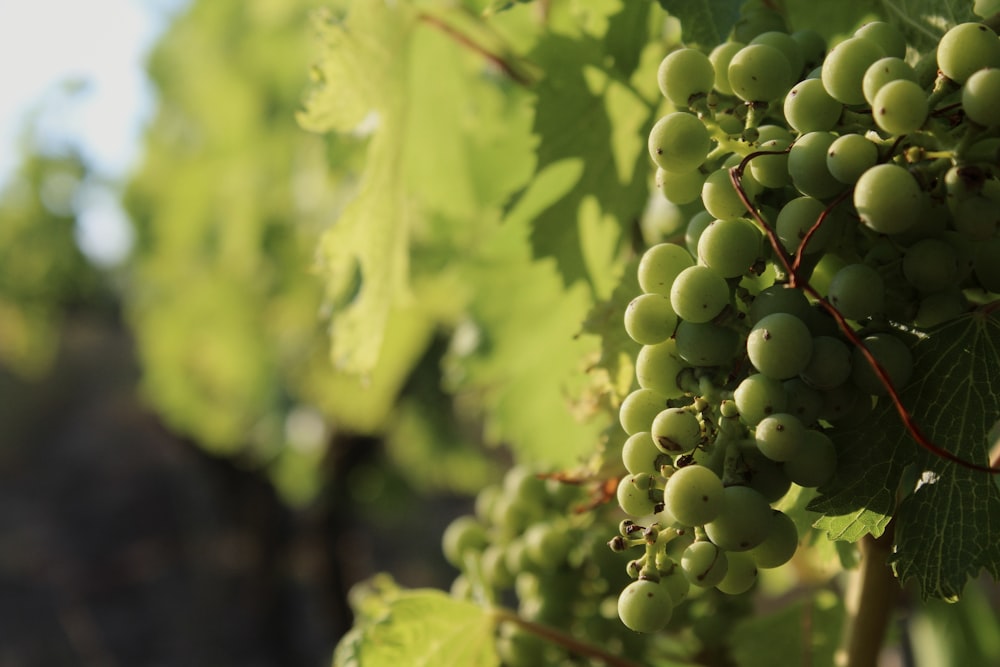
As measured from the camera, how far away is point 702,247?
1.40ft

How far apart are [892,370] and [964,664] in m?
0.78

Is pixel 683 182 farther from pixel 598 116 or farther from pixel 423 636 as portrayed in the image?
pixel 423 636

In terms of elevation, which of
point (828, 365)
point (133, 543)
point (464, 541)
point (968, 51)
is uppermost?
point (968, 51)

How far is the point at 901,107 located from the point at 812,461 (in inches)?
5.9

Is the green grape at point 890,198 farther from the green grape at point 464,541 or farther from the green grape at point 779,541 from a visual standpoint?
the green grape at point 464,541

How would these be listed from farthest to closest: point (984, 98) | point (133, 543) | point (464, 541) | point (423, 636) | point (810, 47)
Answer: point (133, 543)
point (464, 541)
point (423, 636)
point (810, 47)
point (984, 98)

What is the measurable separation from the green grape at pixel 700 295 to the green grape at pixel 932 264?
3.0 inches

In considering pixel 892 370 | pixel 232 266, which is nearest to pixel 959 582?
pixel 892 370

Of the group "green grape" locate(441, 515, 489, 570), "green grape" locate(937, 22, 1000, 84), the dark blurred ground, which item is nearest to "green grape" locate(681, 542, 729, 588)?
"green grape" locate(937, 22, 1000, 84)

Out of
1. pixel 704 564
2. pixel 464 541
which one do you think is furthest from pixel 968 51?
pixel 464 541

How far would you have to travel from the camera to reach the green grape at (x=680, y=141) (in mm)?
439

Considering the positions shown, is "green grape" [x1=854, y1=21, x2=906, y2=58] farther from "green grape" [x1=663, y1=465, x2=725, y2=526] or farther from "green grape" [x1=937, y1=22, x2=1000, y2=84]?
"green grape" [x1=663, y1=465, x2=725, y2=526]

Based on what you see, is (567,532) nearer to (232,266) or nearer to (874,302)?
(874,302)

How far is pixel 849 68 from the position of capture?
0.41 meters
